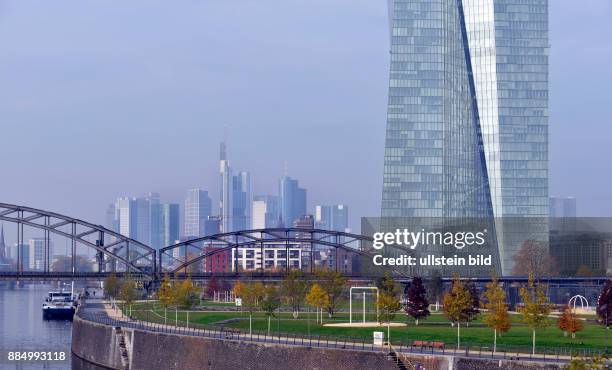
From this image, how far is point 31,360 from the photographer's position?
104 m

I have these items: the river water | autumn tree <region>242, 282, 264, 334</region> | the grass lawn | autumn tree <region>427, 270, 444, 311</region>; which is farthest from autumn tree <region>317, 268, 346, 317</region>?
the river water

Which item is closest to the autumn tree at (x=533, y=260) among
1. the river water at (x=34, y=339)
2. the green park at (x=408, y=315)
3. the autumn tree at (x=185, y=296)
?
the green park at (x=408, y=315)

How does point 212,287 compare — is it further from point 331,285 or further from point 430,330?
point 430,330

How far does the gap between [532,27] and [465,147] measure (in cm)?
1786

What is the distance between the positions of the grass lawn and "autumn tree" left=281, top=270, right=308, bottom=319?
1195 millimetres

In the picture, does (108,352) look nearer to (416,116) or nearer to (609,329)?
(609,329)

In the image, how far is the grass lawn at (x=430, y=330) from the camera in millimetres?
87750

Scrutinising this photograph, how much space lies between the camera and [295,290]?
123000 mm

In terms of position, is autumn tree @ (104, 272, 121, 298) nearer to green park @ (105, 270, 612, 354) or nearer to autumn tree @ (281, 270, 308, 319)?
green park @ (105, 270, 612, 354)

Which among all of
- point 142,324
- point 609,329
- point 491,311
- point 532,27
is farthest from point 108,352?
point 532,27

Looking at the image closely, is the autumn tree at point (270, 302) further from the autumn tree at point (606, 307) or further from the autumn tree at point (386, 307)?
the autumn tree at point (606, 307)

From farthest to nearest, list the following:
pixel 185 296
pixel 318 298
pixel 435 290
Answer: pixel 435 290, pixel 185 296, pixel 318 298

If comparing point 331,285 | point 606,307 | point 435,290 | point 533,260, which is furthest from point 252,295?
point 533,260

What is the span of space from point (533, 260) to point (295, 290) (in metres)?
58.5
